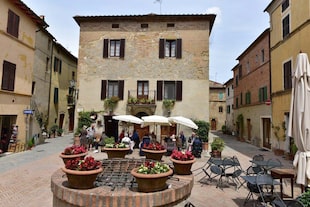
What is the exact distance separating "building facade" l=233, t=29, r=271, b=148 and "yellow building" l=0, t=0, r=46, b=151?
17.2m

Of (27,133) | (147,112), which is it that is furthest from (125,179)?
(27,133)

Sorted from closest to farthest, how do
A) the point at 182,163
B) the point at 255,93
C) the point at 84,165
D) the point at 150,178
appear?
1. the point at 150,178
2. the point at 84,165
3. the point at 182,163
4. the point at 255,93

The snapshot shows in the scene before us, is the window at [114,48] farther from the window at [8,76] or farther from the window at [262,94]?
the window at [262,94]

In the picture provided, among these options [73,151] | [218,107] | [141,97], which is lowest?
[73,151]

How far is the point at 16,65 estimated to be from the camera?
46.6 ft

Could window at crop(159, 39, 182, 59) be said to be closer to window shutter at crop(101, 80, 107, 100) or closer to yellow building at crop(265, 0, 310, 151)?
window shutter at crop(101, 80, 107, 100)

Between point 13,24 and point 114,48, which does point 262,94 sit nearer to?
point 114,48

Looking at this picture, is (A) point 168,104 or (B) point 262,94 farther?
(B) point 262,94

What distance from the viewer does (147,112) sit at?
1733 cm

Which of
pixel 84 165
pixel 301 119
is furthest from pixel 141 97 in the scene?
pixel 84 165

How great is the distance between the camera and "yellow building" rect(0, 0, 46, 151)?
12969 millimetres

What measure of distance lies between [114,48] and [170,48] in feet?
14.7

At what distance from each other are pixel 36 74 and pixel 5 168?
34.0 ft

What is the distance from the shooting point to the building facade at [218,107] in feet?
132
